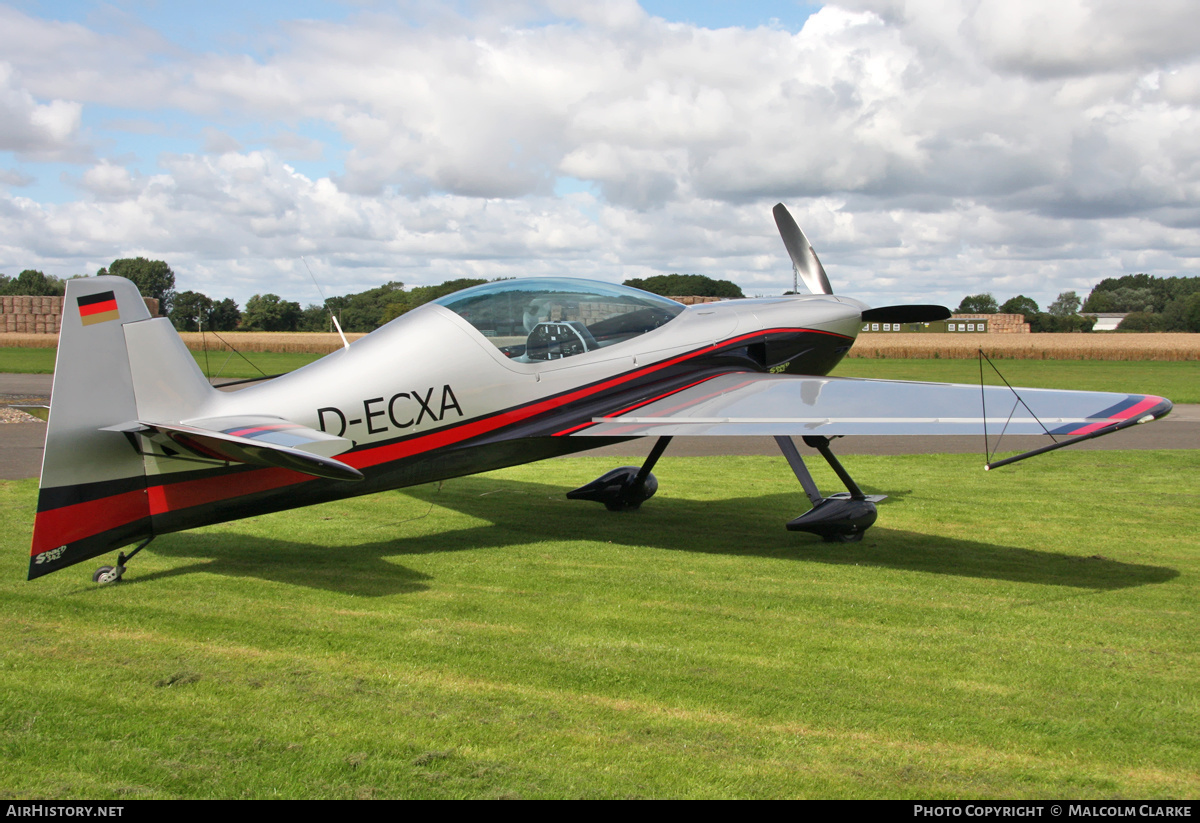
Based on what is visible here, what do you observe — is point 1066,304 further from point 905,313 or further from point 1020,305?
point 905,313

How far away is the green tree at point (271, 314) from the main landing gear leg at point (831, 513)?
12244 millimetres

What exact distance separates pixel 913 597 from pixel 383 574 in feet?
12.5

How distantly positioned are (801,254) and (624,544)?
211 inches

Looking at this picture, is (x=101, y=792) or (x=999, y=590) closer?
(x=101, y=792)

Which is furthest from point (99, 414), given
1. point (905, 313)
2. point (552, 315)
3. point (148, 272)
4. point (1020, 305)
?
point (1020, 305)

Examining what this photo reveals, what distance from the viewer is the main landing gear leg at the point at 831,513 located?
7.66 m

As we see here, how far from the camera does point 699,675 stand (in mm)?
4508

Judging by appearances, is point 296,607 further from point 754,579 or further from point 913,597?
point 913,597

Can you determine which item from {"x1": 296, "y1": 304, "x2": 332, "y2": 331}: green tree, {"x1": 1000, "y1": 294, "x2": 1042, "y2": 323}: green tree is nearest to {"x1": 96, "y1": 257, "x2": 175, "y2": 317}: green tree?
{"x1": 296, "y1": 304, "x2": 332, "y2": 331}: green tree

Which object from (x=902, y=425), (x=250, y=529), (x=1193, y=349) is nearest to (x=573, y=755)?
(x=902, y=425)

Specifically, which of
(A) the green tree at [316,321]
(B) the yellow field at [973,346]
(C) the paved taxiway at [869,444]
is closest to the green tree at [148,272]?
(B) the yellow field at [973,346]

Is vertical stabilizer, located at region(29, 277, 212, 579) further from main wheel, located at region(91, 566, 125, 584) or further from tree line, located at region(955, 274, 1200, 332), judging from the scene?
tree line, located at region(955, 274, 1200, 332)

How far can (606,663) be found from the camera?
468 centimetres

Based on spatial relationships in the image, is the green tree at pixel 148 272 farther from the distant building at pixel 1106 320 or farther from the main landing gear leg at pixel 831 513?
the distant building at pixel 1106 320
